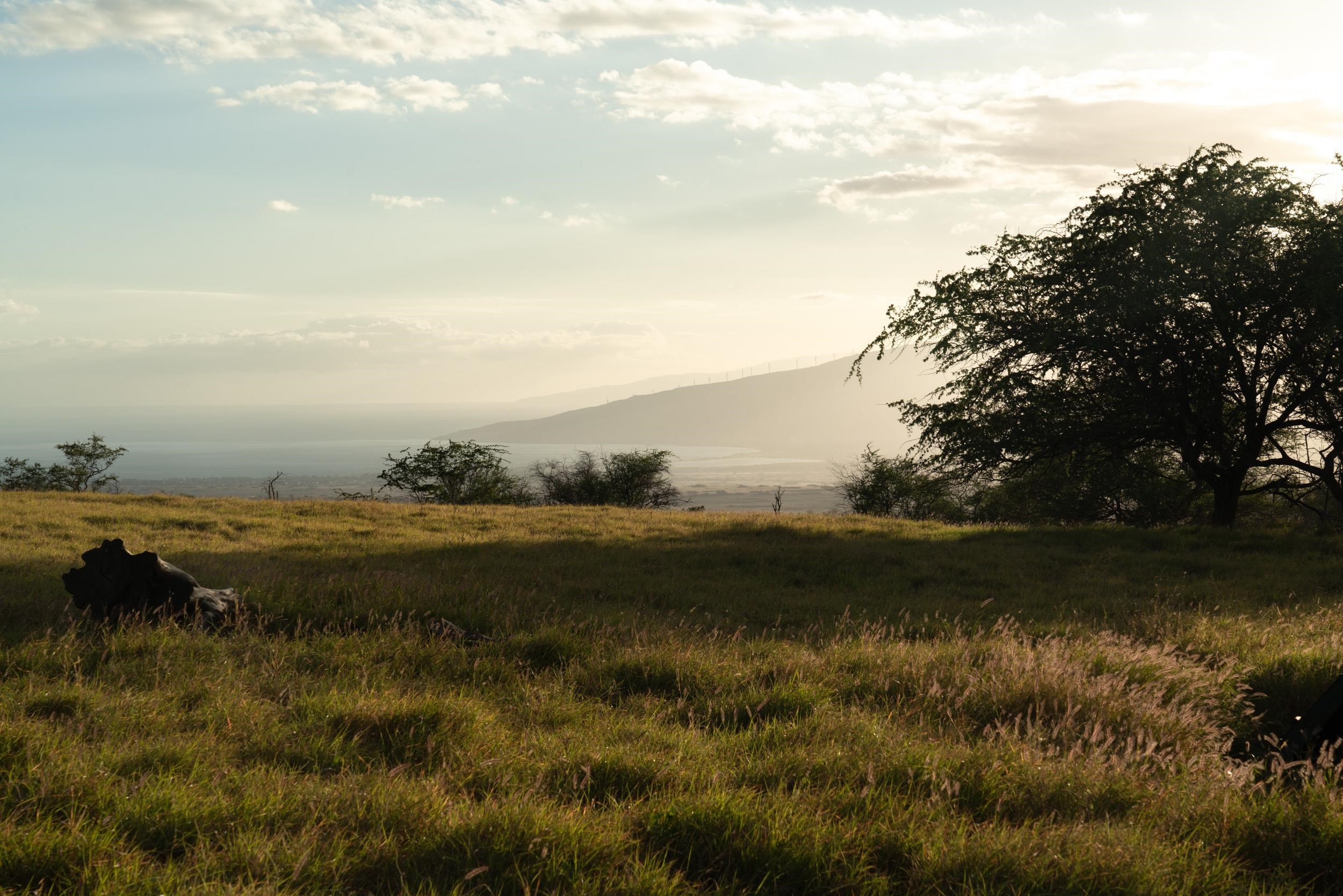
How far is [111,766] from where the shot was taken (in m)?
4.56

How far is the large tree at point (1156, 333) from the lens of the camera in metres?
21.1

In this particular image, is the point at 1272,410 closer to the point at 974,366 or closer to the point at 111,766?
the point at 974,366

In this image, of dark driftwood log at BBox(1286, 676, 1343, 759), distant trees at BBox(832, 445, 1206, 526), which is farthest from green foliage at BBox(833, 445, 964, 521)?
dark driftwood log at BBox(1286, 676, 1343, 759)

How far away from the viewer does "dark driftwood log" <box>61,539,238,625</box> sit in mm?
8539

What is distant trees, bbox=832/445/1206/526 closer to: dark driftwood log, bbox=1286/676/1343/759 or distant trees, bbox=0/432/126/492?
dark driftwood log, bbox=1286/676/1343/759

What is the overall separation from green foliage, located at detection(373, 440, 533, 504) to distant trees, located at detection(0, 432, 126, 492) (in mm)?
17334

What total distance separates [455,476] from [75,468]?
24.0 metres

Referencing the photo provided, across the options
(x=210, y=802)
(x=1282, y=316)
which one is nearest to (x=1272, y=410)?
(x=1282, y=316)

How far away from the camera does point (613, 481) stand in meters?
47.2

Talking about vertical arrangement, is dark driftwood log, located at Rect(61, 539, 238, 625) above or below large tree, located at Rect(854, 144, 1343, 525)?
below

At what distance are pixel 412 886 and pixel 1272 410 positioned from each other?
2725cm

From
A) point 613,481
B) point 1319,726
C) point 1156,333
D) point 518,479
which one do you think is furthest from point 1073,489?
point 1319,726

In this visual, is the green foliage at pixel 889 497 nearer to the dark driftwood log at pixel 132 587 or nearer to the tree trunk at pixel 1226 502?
the tree trunk at pixel 1226 502

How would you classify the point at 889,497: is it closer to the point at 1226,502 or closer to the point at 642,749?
the point at 1226,502
